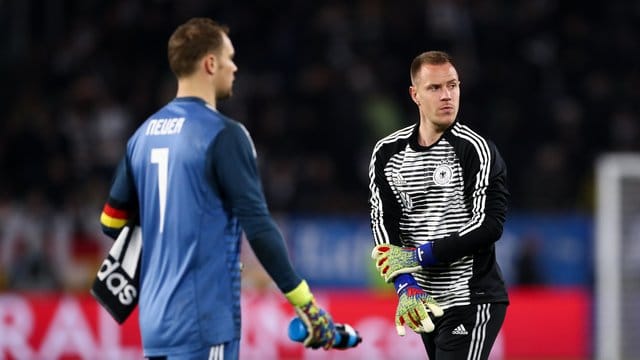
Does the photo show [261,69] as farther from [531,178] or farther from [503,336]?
[503,336]

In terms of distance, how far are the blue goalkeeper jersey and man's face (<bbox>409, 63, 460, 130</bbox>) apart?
3.84 feet

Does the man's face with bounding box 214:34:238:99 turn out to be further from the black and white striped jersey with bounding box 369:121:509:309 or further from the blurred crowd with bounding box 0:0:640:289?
the blurred crowd with bounding box 0:0:640:289

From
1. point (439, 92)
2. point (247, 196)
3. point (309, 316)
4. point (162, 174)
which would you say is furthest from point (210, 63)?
point (439, 92)

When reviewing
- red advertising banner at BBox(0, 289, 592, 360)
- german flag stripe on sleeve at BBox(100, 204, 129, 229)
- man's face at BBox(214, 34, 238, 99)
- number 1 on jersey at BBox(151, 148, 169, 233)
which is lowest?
red advertising banner at BBox(0, 289, 592, 360)

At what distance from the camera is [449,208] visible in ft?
20.3

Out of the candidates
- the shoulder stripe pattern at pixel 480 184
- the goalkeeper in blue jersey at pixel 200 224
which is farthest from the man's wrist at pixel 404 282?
the goalkeeper in blue jersey at pixel 200 224

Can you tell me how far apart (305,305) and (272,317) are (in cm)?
858

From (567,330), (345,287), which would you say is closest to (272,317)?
(345,287)

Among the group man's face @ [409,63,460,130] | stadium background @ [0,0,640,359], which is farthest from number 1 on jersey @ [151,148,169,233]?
stadium background @ [0,0,640,359]

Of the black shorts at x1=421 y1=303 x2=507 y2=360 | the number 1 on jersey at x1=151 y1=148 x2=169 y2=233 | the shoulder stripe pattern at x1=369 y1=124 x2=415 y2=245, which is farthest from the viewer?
the shoulder stripe pattern at x1=369 y1=124 x2=415 y2=245

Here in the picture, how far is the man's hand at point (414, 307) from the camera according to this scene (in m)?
6.05

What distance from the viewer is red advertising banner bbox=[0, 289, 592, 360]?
13.6 metres

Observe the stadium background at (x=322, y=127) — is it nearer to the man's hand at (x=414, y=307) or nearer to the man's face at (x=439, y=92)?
the man's hand at (x=414, y=307)

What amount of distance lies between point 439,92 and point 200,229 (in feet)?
4.77
